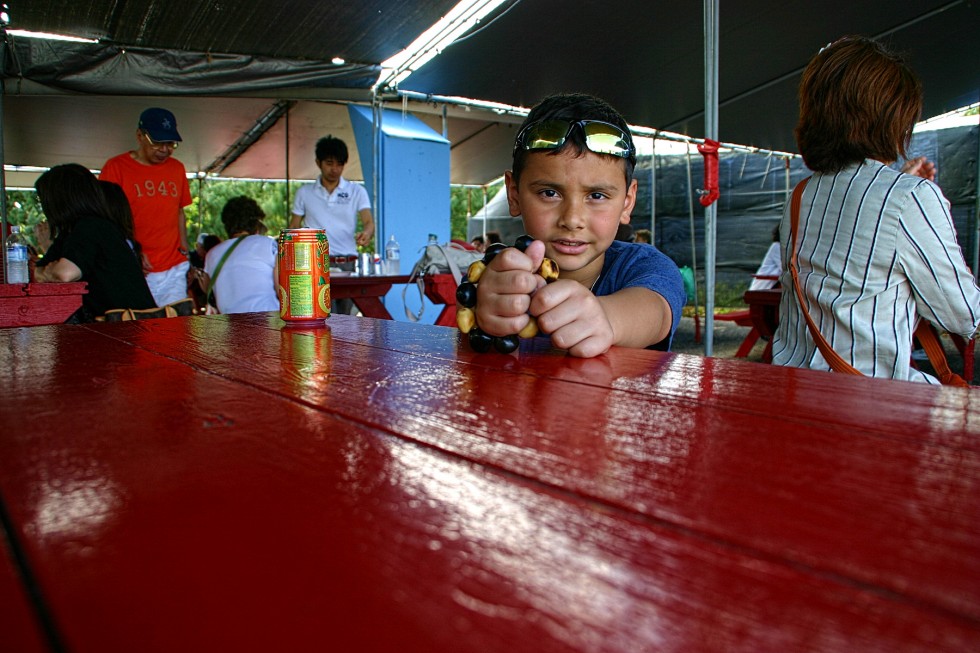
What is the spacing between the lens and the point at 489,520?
31 centimetres

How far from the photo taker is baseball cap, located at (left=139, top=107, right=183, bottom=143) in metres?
3.69

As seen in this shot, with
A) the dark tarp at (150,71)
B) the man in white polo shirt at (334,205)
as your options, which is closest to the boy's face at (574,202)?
the man in white polo shirt at (334,205)

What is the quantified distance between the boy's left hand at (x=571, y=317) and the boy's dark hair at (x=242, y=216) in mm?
3855

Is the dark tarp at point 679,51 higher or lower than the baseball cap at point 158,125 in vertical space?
higher

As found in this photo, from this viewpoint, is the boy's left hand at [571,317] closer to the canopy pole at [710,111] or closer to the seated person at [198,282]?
the canopy pole at [710,111]

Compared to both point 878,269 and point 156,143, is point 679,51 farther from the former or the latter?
point 878,269

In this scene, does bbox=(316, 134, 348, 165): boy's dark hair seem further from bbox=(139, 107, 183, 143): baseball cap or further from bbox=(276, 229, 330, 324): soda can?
bbox=(276, 229, 330, 324): soda can

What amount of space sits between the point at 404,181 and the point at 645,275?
5.58 meters

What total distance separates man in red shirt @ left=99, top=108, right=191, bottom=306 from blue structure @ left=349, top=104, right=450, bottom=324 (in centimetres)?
251

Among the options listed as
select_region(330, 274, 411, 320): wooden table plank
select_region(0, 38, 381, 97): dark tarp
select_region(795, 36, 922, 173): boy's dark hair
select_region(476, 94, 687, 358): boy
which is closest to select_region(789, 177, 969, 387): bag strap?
select_region(795, 36, 922, 173): boy's dark hair

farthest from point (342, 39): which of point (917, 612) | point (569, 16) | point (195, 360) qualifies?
point (917, 612)

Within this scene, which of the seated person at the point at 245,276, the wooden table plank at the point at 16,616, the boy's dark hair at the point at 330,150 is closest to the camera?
the wooden table plank at the point at 16,616

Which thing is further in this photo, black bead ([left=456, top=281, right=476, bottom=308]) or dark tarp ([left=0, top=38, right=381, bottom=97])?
dark tarp ([left=0, top=38, right=381, bottom=97])

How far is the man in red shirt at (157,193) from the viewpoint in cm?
375
